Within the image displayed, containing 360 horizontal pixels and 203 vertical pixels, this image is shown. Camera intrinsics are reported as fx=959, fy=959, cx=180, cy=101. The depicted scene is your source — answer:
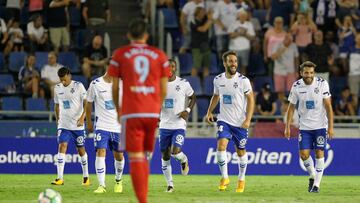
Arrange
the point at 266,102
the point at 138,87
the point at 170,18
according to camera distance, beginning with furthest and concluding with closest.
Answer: the point at 170,18 < the point at 266,102 < the point at 138,87

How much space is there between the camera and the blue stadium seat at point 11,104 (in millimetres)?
26859

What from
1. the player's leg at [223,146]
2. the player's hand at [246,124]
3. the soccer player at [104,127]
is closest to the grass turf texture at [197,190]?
the player's leg at [223,146]

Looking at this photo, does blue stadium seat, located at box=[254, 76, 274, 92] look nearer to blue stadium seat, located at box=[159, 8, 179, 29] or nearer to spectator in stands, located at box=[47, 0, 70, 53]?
blue stadium seat, located at box=[159, 8, 179, 29]

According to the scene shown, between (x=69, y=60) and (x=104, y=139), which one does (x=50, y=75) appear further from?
(x=104, y=139)

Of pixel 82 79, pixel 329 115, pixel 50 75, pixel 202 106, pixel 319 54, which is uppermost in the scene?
pixel 319 54

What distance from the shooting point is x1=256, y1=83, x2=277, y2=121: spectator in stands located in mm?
26578

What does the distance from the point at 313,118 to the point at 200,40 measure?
10625mm

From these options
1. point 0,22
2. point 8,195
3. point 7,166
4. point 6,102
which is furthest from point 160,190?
point 0,22

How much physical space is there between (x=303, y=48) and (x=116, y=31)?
232 inches

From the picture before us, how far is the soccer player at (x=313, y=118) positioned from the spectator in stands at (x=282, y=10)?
11.3m

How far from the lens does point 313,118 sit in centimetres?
1808

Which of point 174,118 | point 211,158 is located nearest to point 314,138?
point 174,118

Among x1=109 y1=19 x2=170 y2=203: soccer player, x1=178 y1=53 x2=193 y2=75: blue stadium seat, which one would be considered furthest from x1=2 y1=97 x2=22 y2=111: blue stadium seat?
x1=109 y1=19 x2=170 y2=203: soccer player

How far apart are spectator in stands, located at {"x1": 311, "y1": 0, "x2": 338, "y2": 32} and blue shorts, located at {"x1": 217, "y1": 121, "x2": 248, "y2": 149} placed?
1176 centimetres
